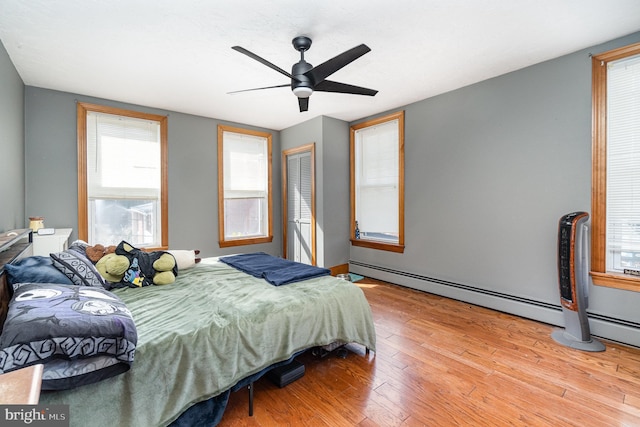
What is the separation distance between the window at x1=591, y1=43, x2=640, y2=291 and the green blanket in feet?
7.53

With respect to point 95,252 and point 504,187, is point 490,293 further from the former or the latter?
point 95,252

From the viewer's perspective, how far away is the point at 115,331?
4.08ft

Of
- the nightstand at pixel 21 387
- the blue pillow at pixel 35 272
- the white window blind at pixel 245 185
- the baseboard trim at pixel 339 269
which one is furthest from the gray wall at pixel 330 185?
the nightstand at pixel 21 387

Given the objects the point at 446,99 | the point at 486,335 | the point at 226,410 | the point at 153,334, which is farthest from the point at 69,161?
the point at 486,335

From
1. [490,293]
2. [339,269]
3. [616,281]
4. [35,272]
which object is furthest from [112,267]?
[616,281]

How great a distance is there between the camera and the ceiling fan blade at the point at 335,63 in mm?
2125

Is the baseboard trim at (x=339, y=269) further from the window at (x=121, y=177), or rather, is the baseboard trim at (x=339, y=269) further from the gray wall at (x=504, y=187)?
the window at (x=121, y=177)

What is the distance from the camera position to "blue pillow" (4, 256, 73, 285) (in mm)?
1549

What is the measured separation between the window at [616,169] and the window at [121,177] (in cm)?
514

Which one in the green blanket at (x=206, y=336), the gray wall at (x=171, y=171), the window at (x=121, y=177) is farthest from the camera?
the window at (x=121, y=177)

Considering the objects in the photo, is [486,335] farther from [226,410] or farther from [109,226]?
[109,226]

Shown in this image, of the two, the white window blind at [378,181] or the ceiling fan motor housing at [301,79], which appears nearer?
the ceiling fan motor housing at [301,79]

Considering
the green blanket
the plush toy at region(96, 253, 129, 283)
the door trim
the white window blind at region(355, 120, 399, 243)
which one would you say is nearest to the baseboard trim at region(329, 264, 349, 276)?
the door trim

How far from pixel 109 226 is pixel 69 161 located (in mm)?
941
